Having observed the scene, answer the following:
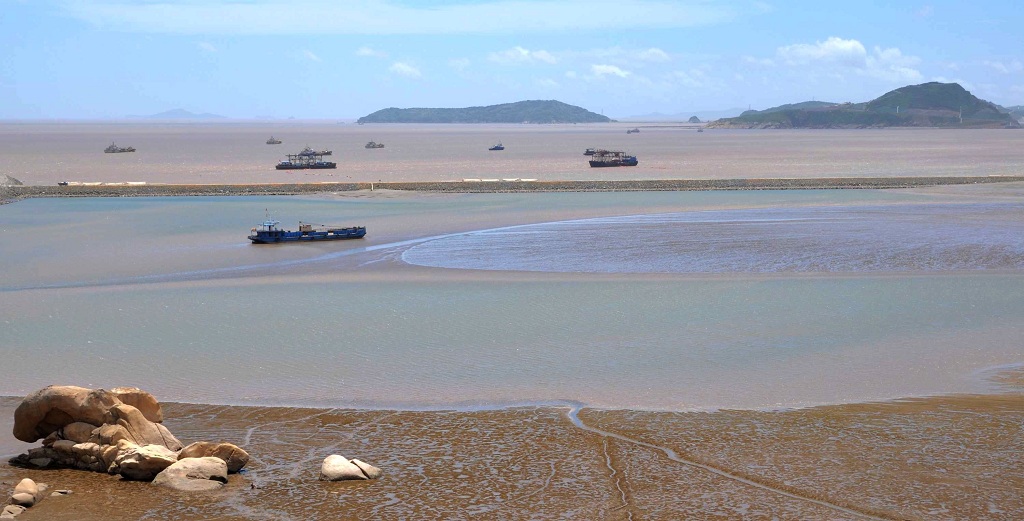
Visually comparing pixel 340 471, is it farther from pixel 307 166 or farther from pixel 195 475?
pixel 307 166

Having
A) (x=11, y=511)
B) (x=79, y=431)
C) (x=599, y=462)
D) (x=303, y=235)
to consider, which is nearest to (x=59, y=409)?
(x=79, y=431)

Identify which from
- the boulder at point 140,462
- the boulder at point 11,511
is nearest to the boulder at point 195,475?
the boulder at point 140,462

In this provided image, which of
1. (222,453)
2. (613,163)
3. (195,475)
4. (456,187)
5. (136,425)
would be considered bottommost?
(195,475)

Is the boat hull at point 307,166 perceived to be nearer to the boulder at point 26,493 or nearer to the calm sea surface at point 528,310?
the calm sea surface at point 528,310

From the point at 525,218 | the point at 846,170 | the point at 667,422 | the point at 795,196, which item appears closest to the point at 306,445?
the point at 667,422

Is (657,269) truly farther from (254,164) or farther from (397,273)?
(254,164)

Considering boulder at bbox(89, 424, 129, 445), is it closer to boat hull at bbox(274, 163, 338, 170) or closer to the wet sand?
the wet sand
